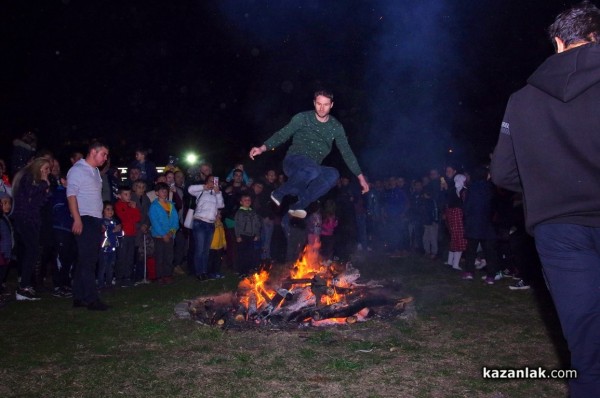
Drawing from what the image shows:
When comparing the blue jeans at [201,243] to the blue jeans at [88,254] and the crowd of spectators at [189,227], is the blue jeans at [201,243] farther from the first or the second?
the blue jeans at [88,254]

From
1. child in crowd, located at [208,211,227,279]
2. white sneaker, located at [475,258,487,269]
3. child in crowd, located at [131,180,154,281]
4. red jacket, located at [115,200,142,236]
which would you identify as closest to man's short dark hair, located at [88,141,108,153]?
red jacket, located at [115,200,142,236]

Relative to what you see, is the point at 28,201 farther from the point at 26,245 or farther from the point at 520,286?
the point at 520,286

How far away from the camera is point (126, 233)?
10125 millimetres

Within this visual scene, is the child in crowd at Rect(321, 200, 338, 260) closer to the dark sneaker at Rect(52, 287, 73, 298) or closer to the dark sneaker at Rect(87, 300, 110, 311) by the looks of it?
the dark sneaker at Rect(52, 287, 73, 298)

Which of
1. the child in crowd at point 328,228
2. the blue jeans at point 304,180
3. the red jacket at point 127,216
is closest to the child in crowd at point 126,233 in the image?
the red jacket at point 127,216

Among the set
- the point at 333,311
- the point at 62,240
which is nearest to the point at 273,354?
the point at 333,311

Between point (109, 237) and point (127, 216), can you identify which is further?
point (127, 216)

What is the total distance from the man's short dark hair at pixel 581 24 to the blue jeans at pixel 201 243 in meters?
8.66

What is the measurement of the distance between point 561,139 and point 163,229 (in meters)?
8.72

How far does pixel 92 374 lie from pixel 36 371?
574 mm

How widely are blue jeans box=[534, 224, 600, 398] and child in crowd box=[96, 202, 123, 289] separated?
836 centimetres

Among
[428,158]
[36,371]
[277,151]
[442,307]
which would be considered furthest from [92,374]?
[428,158]

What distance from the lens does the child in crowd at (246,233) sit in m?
11.2

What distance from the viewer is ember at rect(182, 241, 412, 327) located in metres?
6.86
